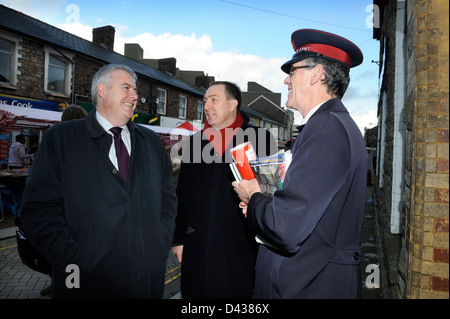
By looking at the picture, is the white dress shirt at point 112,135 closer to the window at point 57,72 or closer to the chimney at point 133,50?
the window at point 57,72

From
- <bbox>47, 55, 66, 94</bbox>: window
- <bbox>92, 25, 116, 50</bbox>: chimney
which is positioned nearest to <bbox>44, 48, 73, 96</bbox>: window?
<bbox>47, 55, 66, 94</bbox>: window

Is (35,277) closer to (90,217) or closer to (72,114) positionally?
(72,114)

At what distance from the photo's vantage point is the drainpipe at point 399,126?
3486 mm

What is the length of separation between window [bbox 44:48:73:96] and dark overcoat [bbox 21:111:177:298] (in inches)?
532

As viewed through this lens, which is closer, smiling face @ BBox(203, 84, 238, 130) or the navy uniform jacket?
the navy uniform jacket

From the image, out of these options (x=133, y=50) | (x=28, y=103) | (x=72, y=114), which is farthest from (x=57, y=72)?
(x=133, y=50)

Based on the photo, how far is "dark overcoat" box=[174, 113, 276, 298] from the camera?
→ 2395mm

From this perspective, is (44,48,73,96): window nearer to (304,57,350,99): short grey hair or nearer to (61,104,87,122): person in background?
(61,104,87,122): person in background

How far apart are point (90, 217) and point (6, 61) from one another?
13833 mm

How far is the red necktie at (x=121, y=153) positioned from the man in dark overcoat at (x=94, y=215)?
0.03ft

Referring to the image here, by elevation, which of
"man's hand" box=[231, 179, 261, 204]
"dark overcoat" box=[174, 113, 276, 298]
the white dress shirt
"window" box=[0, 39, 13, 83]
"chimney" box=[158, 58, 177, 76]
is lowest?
"dark overcoat" box=[174, 113, 276, 298]

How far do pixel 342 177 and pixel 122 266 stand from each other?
143 centimetres

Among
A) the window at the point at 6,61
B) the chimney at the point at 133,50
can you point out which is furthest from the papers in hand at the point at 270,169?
the chimney at the point at 133,50

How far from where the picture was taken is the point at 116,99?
2211 mm
